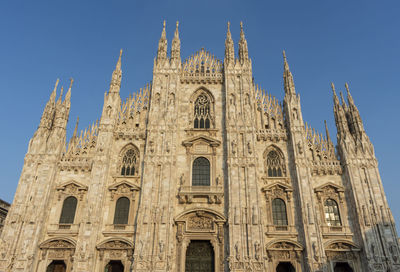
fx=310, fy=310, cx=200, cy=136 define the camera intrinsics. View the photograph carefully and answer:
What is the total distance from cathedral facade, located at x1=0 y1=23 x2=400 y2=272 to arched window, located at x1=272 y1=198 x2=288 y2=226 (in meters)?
0.08

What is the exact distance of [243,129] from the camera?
26031mm

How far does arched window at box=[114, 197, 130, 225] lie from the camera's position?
2370cm

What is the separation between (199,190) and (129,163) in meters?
6.49

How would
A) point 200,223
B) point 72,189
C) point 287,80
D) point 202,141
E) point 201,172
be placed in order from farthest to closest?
point 287,80
point 202,141
point 201,172
point 72,189
point 200,223

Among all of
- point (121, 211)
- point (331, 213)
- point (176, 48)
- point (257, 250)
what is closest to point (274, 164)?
point (331, 213)

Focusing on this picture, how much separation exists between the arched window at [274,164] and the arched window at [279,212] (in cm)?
219

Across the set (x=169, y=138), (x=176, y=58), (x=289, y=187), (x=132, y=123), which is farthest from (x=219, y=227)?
(x=176, y=58)

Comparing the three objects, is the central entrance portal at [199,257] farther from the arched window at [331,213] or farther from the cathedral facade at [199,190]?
the arched window at [331,213]

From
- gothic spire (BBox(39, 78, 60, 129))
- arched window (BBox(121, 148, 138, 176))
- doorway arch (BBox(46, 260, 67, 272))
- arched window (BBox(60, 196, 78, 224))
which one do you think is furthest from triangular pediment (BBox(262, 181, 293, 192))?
gothic spire (BBox(39, 78, 60, 129))

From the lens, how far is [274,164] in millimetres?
25703

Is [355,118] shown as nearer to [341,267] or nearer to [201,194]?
[341,267]

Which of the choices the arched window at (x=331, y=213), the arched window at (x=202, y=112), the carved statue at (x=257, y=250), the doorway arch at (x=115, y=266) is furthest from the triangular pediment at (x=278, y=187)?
the doorway arch at (x=115, y=266)

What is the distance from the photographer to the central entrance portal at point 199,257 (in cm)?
2228

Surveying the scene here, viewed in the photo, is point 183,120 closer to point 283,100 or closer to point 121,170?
point 121,170
